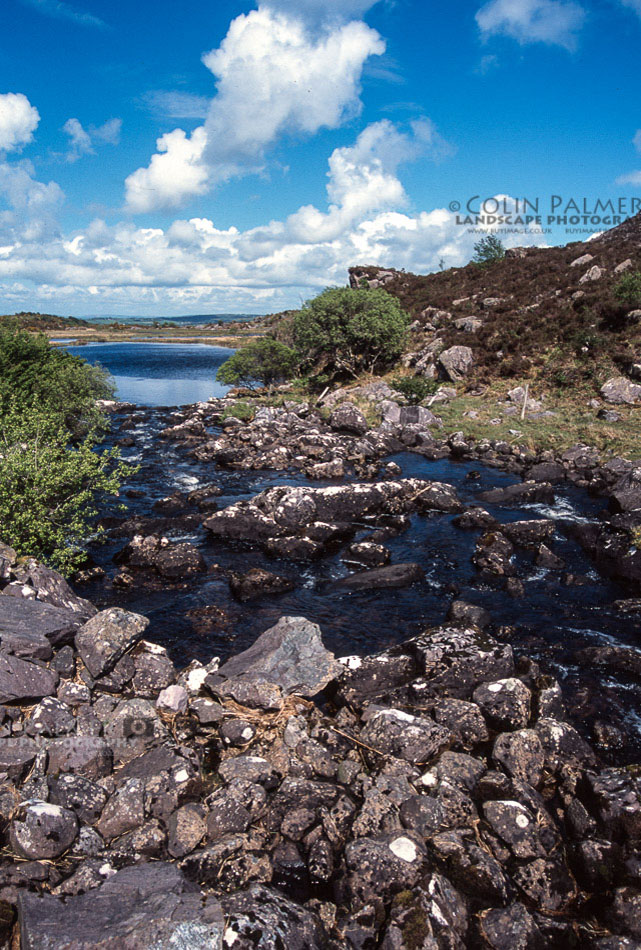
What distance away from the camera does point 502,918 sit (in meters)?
6.77

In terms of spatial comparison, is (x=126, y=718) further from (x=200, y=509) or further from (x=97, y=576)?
(x=200, y=509)

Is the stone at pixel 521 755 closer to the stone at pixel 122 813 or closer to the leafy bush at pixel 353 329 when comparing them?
the stone at pixel 122 813

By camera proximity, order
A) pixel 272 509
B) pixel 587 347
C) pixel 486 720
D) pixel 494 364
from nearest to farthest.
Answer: pixel 486 720 < pixel 272 509 < pixel 587 347 < pixel 494 364

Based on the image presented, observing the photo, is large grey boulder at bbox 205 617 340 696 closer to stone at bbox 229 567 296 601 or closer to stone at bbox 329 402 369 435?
stone at bbox 229 567 296 601

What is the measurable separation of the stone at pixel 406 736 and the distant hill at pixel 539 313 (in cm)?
3843

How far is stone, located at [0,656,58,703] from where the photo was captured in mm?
9414

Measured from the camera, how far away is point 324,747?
9.70 m

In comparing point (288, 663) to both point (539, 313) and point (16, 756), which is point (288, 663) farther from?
point (539, 313)

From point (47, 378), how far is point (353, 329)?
29476mm

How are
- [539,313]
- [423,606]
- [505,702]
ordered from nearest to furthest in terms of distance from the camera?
[505,702] → [423,606] → [539,313]

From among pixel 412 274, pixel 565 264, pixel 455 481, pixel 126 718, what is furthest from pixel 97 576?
pixel 412 274

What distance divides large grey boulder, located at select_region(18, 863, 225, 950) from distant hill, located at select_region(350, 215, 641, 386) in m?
43.3

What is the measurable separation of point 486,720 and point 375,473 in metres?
20.4

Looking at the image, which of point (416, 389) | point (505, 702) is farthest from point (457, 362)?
point (505, 702)
